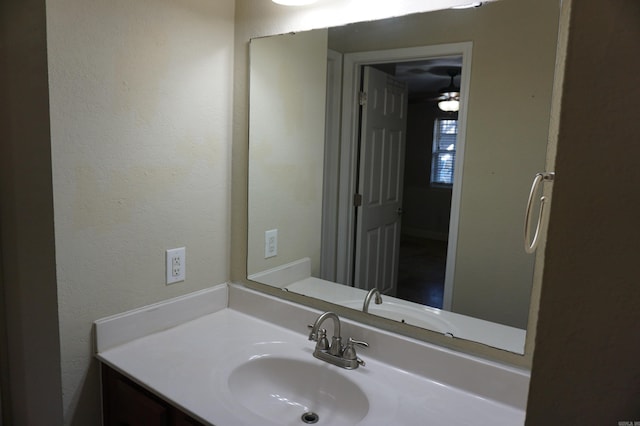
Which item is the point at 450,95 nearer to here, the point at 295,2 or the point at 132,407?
the point at 295,2

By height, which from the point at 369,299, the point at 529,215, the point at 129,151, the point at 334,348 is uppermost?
the point at 129,151

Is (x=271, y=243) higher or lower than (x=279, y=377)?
higher

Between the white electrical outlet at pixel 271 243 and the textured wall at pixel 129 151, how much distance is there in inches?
8.2

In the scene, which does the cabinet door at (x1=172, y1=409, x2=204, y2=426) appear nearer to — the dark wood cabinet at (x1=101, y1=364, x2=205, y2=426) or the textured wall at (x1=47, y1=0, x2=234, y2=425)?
the dark wood cabinet at (x1=101, y1=364, x2=205, y2=426)

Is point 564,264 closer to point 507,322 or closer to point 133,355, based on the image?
point 507,322

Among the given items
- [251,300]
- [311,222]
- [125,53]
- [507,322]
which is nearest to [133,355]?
[251,300]

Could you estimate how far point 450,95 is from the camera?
3.92ft

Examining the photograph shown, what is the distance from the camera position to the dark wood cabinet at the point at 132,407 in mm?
1113

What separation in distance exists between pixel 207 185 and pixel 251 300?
0.48 metres

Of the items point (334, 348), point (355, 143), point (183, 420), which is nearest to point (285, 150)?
point (355, 143)

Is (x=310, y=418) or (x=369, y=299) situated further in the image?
(x=369, y=299)

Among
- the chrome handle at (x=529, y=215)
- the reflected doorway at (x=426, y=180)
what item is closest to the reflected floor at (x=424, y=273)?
the reflected doorway at (x=426, y=180)

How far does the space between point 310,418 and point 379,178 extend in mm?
810

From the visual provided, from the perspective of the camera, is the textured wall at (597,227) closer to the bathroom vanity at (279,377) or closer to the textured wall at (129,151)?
the bathroom vanity at (279,377)
